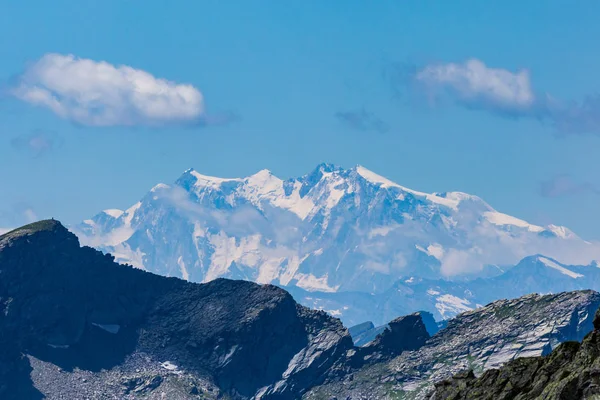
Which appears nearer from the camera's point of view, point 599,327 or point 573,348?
point 599,327

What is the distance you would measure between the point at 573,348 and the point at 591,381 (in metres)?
26.8

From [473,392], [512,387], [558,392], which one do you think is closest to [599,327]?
[558,392]

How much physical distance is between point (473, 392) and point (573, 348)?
85.8 ft

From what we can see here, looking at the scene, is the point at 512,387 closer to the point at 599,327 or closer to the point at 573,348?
the point at 573,348

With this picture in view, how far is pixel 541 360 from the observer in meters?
183

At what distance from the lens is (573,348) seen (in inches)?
7008

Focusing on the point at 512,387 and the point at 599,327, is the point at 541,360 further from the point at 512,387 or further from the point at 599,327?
the point at 599,327

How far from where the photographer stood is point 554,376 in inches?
6747

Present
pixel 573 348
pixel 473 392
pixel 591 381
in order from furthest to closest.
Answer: pixel 473 392
pixel 573 348
pixel 591 381

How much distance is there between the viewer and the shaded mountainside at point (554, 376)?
504 ft

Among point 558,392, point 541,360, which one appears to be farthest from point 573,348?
point 558,392

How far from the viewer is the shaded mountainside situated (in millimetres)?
153625

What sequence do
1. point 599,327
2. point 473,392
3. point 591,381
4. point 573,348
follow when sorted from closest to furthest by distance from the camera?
point 591,381 < point 599,327 < point 573,348 < point 473,392

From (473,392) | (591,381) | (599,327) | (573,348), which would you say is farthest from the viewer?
(473,392)
